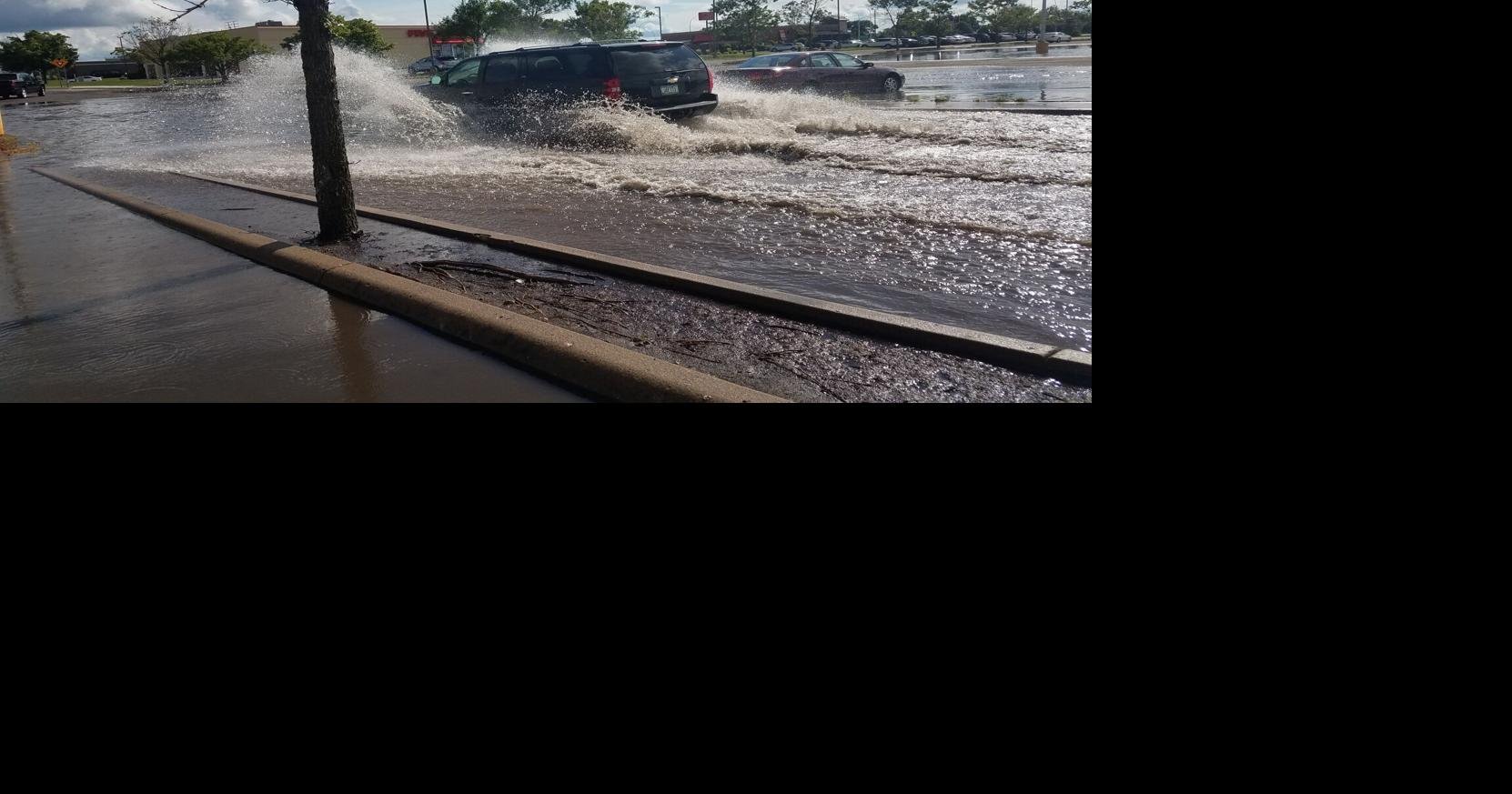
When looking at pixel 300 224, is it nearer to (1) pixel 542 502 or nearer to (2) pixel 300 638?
(1) pixel 542 502

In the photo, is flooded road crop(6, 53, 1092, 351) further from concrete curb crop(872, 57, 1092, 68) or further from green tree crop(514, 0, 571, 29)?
concrete curb crop(872, 57, 1092, 68)

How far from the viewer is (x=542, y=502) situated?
3.72 m

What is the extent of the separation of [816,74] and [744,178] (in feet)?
34.2

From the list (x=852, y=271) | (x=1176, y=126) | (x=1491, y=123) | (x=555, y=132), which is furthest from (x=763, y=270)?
(x=555, y=132)

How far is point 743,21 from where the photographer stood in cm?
1719

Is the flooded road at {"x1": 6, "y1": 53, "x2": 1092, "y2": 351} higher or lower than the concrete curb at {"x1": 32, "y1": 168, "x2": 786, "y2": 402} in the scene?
higher

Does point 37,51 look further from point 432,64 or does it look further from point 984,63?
point 984,63

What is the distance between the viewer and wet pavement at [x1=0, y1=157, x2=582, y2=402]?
16.1ft

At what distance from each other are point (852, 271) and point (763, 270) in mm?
546

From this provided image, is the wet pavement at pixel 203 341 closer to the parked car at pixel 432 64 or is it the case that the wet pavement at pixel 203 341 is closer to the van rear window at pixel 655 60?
the van rear window at pixel 655 60

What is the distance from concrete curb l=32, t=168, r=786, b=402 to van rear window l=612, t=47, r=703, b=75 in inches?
279

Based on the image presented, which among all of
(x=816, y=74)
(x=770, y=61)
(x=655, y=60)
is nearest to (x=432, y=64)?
(x=655, y=60)

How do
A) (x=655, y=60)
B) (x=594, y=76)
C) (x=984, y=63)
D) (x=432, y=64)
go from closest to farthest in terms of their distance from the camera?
(x=594, y=76) → (x=655, y=60) → (x=432, y=64) → (x=984, y=63)

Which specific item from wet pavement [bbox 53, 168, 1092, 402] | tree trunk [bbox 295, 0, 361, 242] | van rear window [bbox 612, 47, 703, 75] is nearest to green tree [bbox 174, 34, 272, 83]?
van rear window [bbox 612, 47, 703, 75]
